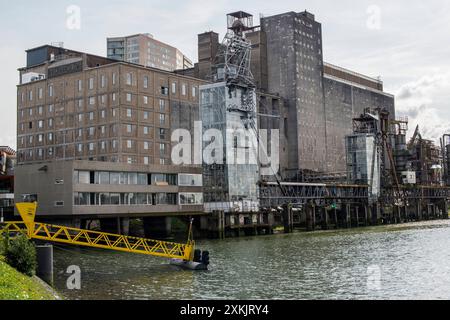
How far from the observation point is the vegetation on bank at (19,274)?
89.9 feet

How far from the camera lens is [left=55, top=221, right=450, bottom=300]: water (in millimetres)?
39031

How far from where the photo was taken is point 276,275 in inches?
1889

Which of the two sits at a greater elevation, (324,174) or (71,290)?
(324,174)

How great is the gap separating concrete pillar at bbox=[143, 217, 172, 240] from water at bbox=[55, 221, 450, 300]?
2325 cm

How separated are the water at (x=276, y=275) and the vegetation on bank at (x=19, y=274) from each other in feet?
11.5

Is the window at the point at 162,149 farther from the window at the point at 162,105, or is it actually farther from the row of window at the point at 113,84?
the row of window at the point at 113,84

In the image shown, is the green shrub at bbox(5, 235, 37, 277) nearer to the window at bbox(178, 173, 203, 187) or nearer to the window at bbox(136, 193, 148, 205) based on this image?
the window at bbox(136, 193, 148, 205)

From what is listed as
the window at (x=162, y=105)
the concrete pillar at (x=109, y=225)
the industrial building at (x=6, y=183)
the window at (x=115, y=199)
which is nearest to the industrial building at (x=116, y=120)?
the window at (x=162, y=105)

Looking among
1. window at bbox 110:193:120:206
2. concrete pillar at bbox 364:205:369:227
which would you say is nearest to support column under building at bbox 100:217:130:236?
window at bbox 110:193:120:206

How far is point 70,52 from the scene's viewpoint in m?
145
